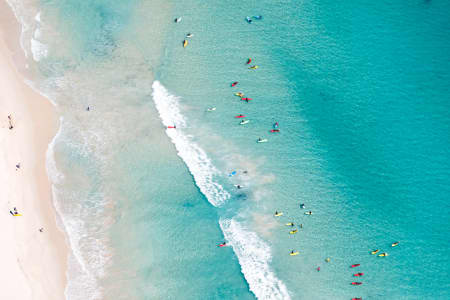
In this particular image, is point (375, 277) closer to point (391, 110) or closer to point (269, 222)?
point (269, 222)

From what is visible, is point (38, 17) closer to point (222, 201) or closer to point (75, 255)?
point (75, 255)

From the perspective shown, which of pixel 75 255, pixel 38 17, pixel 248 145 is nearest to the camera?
pixel 75 255

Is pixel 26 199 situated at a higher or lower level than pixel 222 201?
lower

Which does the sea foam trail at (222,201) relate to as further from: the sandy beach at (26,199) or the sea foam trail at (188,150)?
the sandy beach at (26,199)

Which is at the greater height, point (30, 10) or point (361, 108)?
point (30, 10)

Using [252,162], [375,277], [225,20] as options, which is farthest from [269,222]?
[225,20]

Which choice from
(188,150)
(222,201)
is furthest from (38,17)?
(222,201)

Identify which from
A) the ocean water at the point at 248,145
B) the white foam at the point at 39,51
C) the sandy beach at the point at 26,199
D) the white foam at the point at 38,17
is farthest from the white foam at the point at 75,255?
the white foam at the point at 38,17
